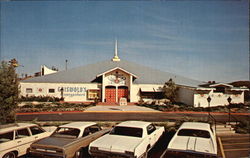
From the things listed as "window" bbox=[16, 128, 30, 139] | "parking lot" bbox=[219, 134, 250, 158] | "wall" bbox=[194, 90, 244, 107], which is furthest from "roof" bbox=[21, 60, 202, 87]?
"window" bbox=[16, 128, 30, 139]

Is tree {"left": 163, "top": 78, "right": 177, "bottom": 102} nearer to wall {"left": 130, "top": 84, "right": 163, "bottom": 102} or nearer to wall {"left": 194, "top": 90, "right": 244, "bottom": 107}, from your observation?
wall {"left": 130, "top": 84, "right": 163, "bottom": 102}

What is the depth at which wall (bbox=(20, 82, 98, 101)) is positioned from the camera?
74.7ft

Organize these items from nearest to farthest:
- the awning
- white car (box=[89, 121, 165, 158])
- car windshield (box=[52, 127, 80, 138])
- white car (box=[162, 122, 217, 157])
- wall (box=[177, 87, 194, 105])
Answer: white car (box=[162, 122, 217, 157]), white car (box=[89, 121, 165, 158]), car windshield (box=[52, 127, 80, 138]), wall (box=[177, 87, 194, 105]), the awning

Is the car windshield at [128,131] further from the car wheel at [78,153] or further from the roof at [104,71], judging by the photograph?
the roof at [104,71]

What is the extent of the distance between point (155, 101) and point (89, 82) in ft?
31.9

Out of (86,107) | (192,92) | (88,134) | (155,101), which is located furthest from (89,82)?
(88,134)

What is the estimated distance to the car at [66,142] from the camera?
5.87 meters

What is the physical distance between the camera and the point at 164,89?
23.2 meters

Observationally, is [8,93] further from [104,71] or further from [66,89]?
[104,71]

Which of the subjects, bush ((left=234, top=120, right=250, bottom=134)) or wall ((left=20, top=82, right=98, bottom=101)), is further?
wall ((left=20, top=82, right=98, bottom=101))

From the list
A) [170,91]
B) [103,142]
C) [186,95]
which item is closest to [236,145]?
[103,142]

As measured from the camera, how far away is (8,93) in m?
9.77

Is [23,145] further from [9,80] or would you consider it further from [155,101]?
[155,101]

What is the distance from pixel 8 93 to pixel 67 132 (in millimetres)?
5234
